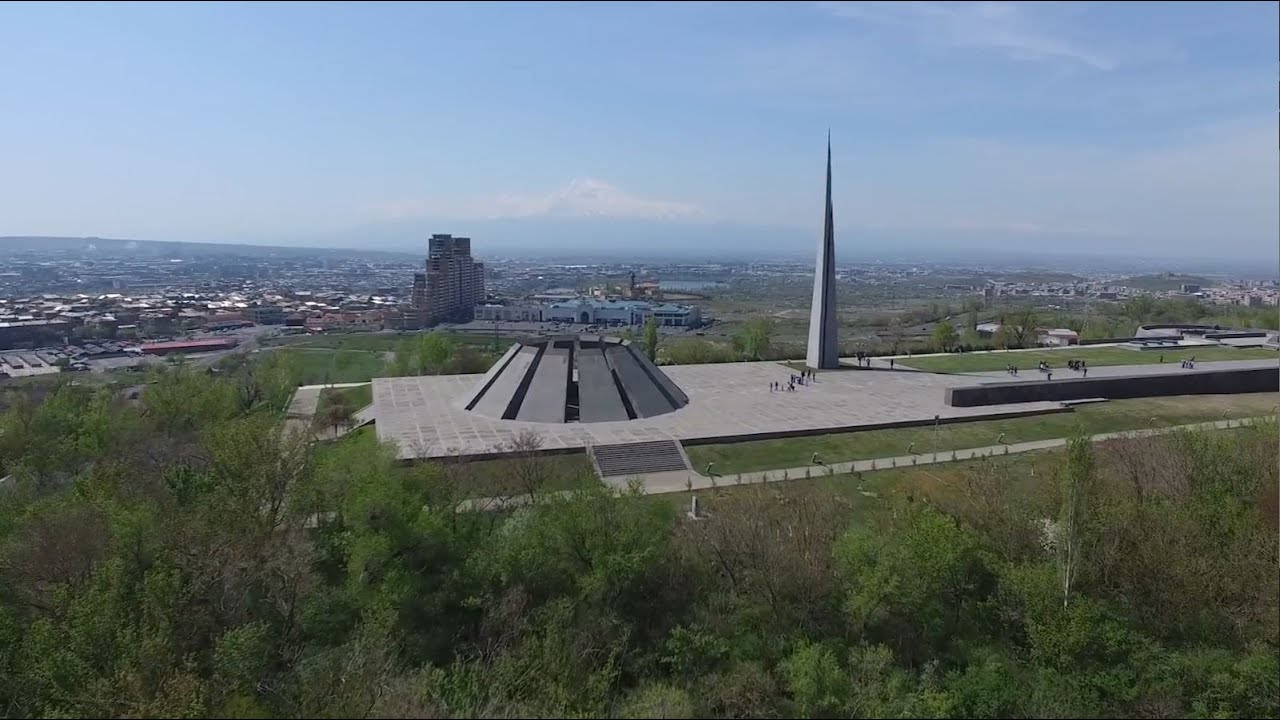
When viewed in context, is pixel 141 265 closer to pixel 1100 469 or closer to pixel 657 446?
pixel 657 446

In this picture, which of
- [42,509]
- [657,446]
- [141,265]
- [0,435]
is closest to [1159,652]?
[657,446]

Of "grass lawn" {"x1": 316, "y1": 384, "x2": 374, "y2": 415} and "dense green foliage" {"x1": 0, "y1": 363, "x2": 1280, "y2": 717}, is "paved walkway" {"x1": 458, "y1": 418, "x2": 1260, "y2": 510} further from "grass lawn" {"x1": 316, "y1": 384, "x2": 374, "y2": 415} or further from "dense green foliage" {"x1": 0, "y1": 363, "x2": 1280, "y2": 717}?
"grass lawn" {"x1": 316, "y1": 384, "x2": 374, "y2": 415}

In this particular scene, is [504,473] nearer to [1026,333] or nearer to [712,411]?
[712,411]

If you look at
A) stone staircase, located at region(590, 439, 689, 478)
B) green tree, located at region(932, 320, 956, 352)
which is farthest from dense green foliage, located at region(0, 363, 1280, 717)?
green tree, located at region(932, 320, 956, 352)

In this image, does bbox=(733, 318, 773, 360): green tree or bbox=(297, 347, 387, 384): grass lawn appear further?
bbox=(733, 318, 773, 360): green tree

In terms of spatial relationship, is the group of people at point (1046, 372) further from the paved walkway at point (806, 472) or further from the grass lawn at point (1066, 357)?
the paved walkway at point (806, 472)

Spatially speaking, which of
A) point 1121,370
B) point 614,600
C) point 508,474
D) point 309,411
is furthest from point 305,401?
point 1121,370
